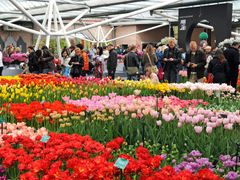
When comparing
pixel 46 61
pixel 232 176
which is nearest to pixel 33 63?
pixel 46 61

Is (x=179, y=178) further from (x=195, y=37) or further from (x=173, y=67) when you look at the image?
(x=195, y=37)

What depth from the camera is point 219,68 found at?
11141 millimetres

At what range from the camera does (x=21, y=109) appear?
5.97 meters

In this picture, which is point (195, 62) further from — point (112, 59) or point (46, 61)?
point (112, 59)

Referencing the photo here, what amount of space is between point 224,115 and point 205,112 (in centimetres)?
25

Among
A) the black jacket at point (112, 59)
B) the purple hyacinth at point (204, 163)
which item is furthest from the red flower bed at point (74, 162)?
the black jacket at point (112, 59)

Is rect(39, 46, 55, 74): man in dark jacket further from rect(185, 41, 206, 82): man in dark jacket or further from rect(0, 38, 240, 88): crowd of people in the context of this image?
rect(185, 41, 206, 82): man in dark jacket

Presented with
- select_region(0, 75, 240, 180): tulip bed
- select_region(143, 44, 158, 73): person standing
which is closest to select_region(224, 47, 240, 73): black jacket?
select_region(143, 44, 158, 73): person standing

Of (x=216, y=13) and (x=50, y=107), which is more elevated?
(x=216, y=13)

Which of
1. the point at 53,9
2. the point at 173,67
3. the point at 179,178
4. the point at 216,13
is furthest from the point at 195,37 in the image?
the point at 179,178

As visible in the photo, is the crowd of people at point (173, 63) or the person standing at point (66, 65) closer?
the crowd of people at point (173, 63)

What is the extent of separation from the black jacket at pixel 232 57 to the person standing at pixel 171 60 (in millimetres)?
1515

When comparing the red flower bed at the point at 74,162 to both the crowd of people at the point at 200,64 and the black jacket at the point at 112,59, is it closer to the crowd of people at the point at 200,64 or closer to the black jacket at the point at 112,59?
the crowd of people at the point at 200,64

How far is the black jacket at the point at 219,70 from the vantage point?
1108 centimetres
